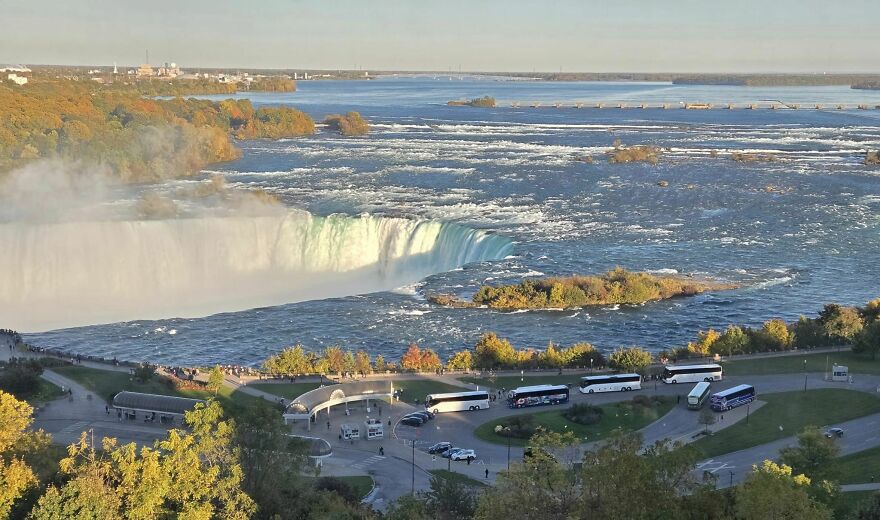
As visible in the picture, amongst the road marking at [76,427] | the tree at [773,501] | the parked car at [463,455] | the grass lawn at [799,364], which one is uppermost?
the tree at [773,501]

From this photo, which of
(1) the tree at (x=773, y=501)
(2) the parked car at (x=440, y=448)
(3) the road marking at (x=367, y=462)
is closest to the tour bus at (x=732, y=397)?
(2) the parked car at (x=440, y=448)

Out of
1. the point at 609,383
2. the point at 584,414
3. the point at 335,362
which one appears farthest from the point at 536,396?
the point at 335,362

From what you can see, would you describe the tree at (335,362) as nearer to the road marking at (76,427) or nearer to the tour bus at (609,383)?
the tour bus at (609,383)

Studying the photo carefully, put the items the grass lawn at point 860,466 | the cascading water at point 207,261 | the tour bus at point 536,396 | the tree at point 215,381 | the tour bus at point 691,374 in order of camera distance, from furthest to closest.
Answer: the cascading water at point 207,261 → the tour bus at point 691,374 → the tree at point 215,381 → the tour bus at point 536,396 → the grass lawn at point 860,466

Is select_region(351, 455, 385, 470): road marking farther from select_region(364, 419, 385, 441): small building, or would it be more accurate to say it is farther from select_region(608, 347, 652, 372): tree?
select_region(608, 347, 652, 372): tree

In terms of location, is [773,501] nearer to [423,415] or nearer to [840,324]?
[423,415]

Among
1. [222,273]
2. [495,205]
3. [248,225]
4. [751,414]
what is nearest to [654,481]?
[751,414]
